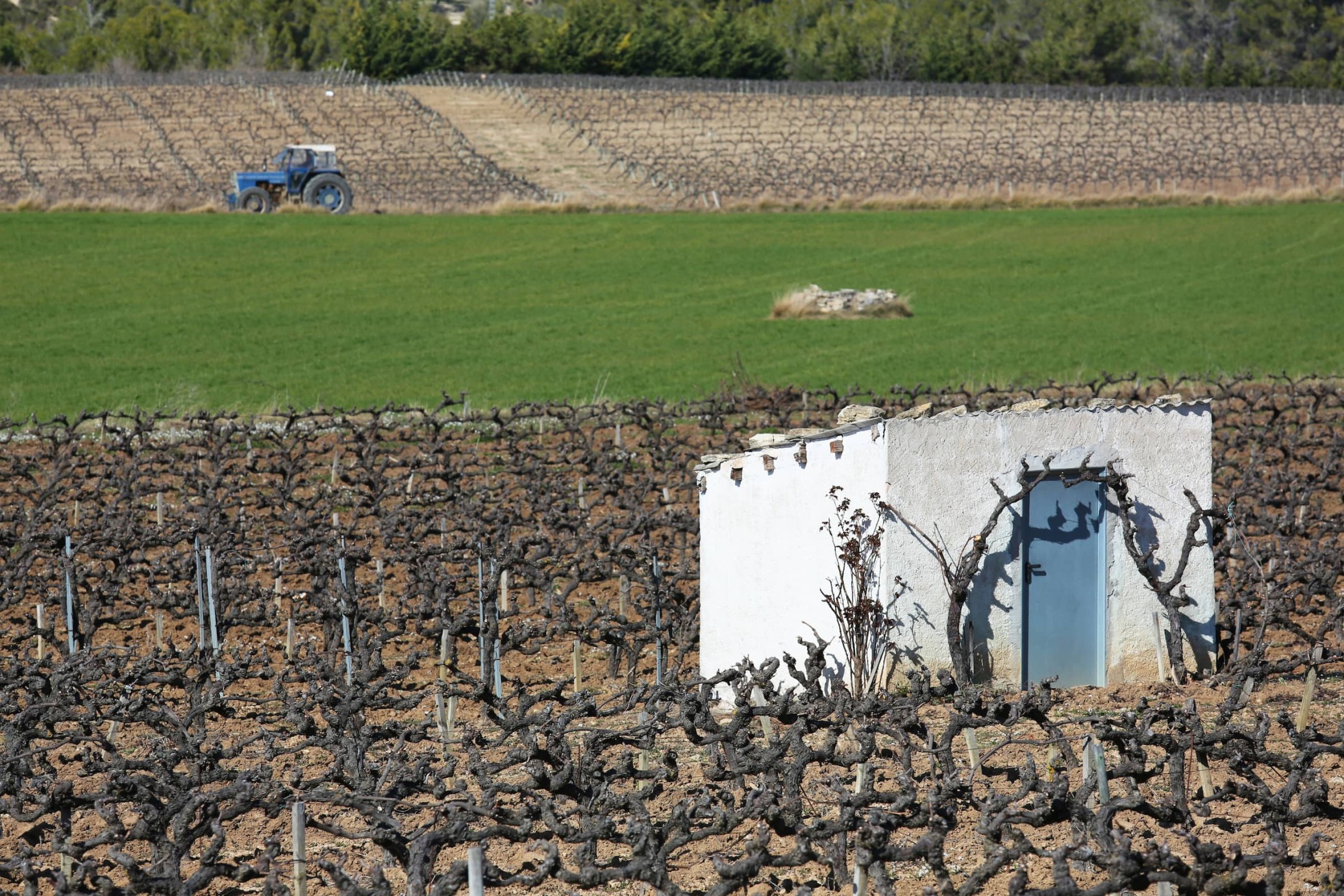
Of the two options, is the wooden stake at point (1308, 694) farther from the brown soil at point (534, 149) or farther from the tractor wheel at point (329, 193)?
the brown soil at point (534, 149)

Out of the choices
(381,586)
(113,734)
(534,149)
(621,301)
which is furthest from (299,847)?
(534,149)

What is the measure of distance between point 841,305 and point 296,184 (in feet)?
70.0

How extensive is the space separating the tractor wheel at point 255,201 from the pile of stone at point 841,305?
20.5 metres

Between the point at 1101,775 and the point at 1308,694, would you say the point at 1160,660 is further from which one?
the point at 1101,775

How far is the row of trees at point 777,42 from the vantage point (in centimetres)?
8800

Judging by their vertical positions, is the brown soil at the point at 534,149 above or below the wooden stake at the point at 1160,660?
above

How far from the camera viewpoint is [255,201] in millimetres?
51719

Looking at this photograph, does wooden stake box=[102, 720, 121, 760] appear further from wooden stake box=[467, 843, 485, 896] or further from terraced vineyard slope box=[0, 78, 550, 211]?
terraced vineyard slope box=[0, 78, 550, 211]

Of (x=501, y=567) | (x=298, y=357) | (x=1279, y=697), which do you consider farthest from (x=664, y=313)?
(x=1279, y=697)

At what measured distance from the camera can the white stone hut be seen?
12398mm

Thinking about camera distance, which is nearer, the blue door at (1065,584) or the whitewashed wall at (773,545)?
the whitewashed wall at (773,545)

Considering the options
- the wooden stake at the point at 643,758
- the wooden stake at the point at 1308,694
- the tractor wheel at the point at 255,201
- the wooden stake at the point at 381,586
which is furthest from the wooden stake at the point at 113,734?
the tractor wheel at the point at 255,201

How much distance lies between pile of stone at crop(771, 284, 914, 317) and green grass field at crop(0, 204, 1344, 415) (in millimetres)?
521

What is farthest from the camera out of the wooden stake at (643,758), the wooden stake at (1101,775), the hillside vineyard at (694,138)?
the hillside vineyard at (694,138)
